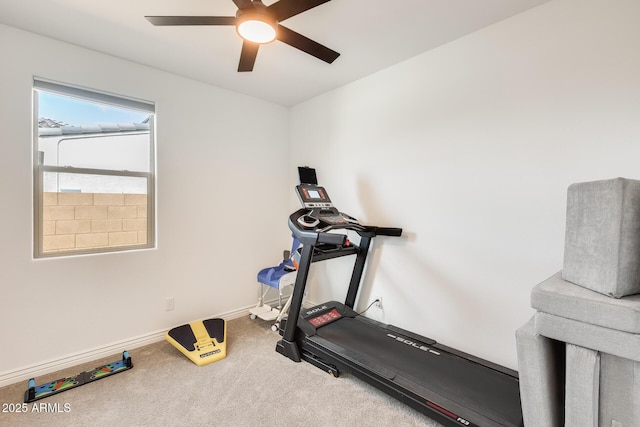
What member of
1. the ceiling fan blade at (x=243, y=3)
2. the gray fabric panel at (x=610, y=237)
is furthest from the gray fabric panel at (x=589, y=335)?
the ceiling fan blade at (x=243, y=3)

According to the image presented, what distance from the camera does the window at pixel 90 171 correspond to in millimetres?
2363

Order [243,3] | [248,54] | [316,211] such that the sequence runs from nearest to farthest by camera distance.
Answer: [243,3], [248,54], [316,211]

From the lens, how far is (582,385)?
113cm

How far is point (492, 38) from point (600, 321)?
1.99 meters

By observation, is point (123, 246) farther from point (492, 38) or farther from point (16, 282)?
point (492, 38)

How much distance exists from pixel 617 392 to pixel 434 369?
40.8 inches

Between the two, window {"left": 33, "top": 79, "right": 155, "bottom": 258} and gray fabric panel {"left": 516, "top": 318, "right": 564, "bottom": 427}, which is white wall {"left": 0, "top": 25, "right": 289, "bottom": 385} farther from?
gray fabric panel {"left": 516, "top": 318, "right": 564, "bottom": 427}

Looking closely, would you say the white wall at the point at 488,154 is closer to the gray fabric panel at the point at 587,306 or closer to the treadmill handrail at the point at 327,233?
the treadmill handrail at the point at 327,233

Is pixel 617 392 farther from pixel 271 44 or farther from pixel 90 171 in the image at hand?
pixel 90 171

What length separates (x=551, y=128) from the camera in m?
1.93

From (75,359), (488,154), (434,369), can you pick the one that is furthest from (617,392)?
(75,359)

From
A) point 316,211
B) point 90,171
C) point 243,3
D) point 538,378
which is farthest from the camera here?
point 316,211

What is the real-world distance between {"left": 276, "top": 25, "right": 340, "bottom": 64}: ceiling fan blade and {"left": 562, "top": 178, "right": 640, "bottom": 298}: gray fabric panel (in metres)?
1.62

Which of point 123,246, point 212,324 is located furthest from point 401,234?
point 123,246
